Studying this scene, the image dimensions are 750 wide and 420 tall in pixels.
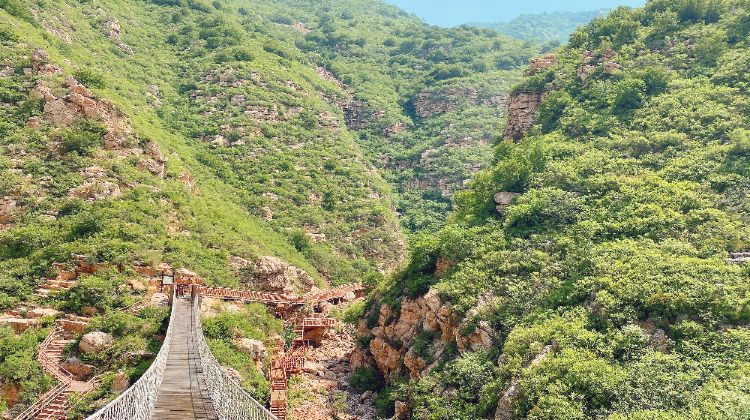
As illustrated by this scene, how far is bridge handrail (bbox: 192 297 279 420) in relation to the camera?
12.8 metres

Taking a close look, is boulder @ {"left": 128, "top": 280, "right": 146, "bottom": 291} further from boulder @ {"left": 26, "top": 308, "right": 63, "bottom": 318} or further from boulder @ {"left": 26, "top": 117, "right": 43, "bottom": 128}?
boulder @ {"left": 26, "top": 117, "right": 43, "bottom": 128}

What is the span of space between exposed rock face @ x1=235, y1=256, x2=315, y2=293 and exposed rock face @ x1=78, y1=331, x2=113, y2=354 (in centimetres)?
1089

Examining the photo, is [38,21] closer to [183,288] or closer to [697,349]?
[183,288]

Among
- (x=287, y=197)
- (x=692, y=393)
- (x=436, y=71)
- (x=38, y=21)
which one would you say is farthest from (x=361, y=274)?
(x=436, y=71)

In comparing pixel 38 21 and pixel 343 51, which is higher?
pixel 343 51

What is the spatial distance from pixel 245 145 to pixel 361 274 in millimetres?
18768

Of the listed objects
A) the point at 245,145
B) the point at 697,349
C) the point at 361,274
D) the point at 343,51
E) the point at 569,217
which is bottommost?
the point at 361,274

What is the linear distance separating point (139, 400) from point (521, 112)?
31.3 meters

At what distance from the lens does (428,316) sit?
75.8 ft

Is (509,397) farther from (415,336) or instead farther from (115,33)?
(115,33)

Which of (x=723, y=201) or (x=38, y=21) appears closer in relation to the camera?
(x=723, y=201)

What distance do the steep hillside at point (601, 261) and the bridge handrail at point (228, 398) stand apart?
8052 millimetres

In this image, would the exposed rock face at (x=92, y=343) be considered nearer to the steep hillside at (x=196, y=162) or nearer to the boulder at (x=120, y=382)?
the steep hillside at (x=196, y=162)

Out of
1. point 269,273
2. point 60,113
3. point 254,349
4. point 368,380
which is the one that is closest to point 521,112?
point 269,273
